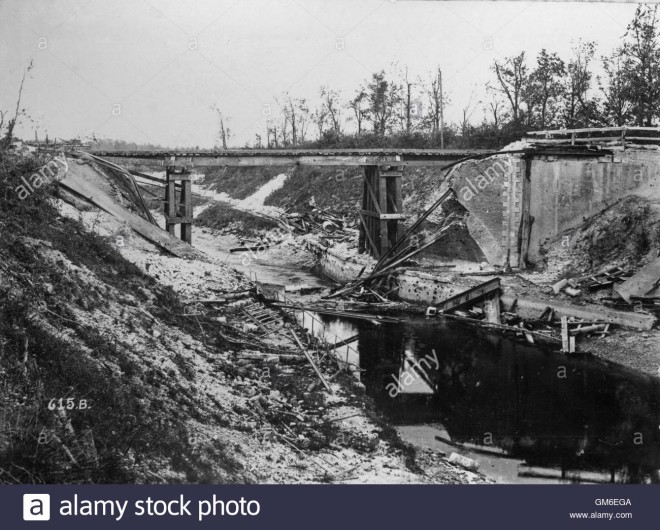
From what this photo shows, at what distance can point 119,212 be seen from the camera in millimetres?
16922

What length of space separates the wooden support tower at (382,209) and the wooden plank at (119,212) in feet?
26.5

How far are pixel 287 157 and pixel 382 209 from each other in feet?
12.1

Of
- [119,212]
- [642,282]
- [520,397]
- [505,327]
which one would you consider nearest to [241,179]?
[119,212]

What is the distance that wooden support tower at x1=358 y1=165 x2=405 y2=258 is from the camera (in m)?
24.0

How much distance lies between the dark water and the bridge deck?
26.6 ft

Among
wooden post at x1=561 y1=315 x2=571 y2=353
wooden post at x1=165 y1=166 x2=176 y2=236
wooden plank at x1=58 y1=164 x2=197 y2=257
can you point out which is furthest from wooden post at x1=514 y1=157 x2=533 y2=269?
wooden post at x1=165 y1=166 x2=176 y2=236

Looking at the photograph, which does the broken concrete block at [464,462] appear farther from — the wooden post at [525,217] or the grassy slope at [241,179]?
the grassy slope at [241,179]

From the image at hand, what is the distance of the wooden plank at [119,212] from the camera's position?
1622 centimetres

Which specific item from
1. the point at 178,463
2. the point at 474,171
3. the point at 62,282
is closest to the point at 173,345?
the point at 62,282

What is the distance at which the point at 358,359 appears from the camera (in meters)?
15.5

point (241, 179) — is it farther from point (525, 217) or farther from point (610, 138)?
point (610, 138)

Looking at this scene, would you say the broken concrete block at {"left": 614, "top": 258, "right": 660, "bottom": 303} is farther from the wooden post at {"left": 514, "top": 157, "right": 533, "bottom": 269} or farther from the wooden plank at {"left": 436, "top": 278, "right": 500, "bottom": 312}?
the wooden post at {"left": 514, "top": 157, "right": 533, "bottom": 269}

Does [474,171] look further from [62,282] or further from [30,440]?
[30,440]

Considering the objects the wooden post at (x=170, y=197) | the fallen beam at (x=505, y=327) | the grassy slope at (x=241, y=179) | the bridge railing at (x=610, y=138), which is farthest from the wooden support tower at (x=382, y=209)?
the grassy slope at (x=241, y=179)
